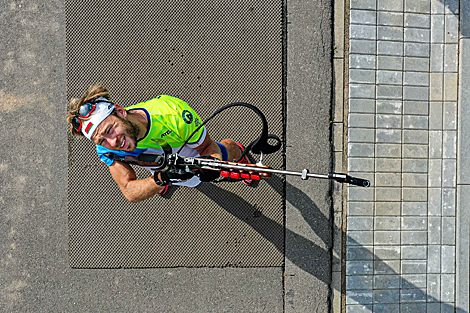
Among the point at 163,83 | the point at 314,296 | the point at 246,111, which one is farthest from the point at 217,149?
the point at 314,296

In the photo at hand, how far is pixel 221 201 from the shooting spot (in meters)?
3.64

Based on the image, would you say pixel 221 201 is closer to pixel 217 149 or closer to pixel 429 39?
pixel 217 149

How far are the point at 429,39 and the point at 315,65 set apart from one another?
52.6 inches

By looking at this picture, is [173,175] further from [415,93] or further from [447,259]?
[447,259]

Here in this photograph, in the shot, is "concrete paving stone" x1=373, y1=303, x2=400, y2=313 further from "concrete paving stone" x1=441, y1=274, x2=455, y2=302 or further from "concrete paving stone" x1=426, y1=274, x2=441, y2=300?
"concrete paving stone" x1=441, y1=274, x2=455, y2=302

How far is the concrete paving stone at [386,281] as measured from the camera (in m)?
3.70

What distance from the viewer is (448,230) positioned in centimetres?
372

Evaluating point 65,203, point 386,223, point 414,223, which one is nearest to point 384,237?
point 386,223

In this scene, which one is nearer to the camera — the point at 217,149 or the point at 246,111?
the point at 217,149

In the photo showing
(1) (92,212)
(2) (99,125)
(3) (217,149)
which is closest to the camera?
(2) (99,125)

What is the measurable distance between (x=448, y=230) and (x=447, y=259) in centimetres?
33

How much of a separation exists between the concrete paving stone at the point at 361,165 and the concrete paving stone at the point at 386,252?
2.95ft

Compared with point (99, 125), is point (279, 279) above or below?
below

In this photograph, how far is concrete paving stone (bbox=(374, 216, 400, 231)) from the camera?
367cm
